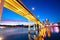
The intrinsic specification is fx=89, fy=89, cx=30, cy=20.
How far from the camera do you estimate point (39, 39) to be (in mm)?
6176

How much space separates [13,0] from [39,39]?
449 cm

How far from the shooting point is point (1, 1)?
775mm

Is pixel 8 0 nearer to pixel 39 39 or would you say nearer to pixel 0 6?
pixel 0 6

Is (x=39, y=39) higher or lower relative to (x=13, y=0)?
lower

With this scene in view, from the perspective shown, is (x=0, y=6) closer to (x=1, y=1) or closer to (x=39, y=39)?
(x=1, y=1)

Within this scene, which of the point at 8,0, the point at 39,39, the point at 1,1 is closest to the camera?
the point at 1,1

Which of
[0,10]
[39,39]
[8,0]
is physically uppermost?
[8,0]

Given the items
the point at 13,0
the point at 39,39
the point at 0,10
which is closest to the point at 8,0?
the point at 13,0

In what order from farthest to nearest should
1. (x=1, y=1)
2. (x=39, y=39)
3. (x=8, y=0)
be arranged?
(x=39, y=39), (x=8, y=0), (x=1, y=1)

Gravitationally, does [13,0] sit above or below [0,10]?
above

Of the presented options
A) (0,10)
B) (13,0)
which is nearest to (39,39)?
(13,0)

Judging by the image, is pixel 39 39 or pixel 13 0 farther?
pixel 39 39

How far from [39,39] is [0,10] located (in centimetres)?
562

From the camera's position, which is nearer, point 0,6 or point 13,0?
point 0,6
